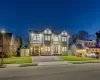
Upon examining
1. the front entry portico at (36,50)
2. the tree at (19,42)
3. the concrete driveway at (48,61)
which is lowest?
the concrete driveway at (48,61)

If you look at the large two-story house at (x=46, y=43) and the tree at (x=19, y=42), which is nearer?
the large two-story house at (x=46, y=43)

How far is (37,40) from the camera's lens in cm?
5109

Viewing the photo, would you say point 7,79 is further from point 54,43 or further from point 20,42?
point 20,42

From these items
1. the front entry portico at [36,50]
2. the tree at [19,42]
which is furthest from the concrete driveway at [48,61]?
the tree at [19,42]

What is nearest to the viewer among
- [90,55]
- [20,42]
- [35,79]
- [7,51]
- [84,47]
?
[35,79]

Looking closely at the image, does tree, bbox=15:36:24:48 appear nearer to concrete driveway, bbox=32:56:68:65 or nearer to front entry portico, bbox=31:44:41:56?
front entry portico, bbox=31:44:41:56

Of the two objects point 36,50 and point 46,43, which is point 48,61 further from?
point 46,43

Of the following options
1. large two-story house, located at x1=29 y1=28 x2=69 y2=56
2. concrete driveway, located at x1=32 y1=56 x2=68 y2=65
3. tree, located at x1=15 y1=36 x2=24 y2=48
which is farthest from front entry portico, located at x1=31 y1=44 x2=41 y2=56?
tree, located at x1=15 y1=36 x2=24 y2=48

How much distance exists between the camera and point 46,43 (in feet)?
169

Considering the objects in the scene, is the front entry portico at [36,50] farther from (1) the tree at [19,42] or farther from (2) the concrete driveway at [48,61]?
(1) the tree at [19,42]

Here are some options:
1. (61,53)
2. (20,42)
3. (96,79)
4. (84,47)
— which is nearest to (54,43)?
(61,53)

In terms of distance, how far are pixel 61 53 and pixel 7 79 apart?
38688 mm

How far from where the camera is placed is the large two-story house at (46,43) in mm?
50781

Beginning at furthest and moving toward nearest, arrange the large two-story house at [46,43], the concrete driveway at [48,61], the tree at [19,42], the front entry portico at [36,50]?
the tree at [19,42], the large two-story house at [46,43], the front entry portico at [36,50], the concrete driveway at [48,61]
